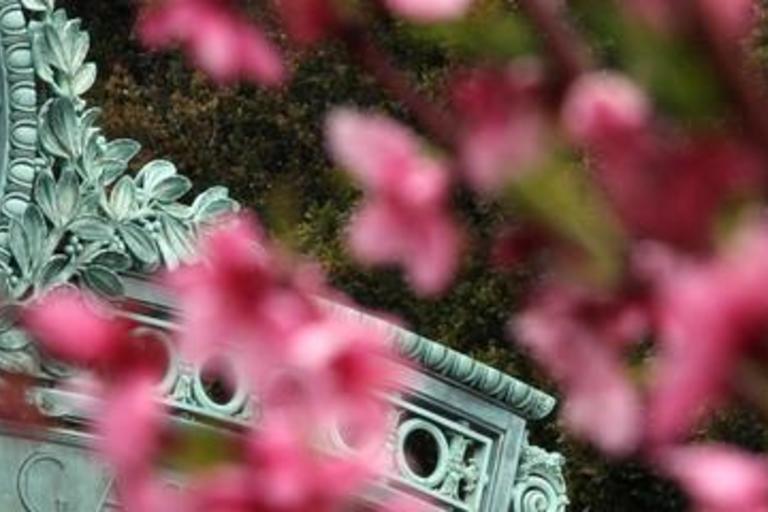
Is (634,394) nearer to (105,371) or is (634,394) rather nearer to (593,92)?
(593,92)

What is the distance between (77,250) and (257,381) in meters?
6.51

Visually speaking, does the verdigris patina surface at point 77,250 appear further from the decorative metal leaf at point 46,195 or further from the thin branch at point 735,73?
the thin branch at point 735,73

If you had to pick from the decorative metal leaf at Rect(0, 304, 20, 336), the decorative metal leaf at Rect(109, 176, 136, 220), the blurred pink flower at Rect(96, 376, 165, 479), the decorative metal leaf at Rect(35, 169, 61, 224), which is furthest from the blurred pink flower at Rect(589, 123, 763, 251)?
the decorative metal leaf at Rect(109, 176, 136, 220)

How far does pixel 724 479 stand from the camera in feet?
6.25

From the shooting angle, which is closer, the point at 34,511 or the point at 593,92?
the point at 593,92

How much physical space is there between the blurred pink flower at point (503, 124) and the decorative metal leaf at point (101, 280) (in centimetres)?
648

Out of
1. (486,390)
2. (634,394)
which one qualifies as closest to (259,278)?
(634,394)

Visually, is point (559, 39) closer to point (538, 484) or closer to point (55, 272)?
point (55, 272)

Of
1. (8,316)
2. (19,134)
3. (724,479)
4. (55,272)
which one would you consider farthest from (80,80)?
(724,479)

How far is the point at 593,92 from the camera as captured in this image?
6.74 feet

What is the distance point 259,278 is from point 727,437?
1328cm

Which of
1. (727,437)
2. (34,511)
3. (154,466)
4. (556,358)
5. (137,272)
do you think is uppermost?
(727,437)

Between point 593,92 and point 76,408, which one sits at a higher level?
point 76,408

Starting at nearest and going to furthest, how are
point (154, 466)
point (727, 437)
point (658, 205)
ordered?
point (658, 205), point (154, 466), point (727, 437)
